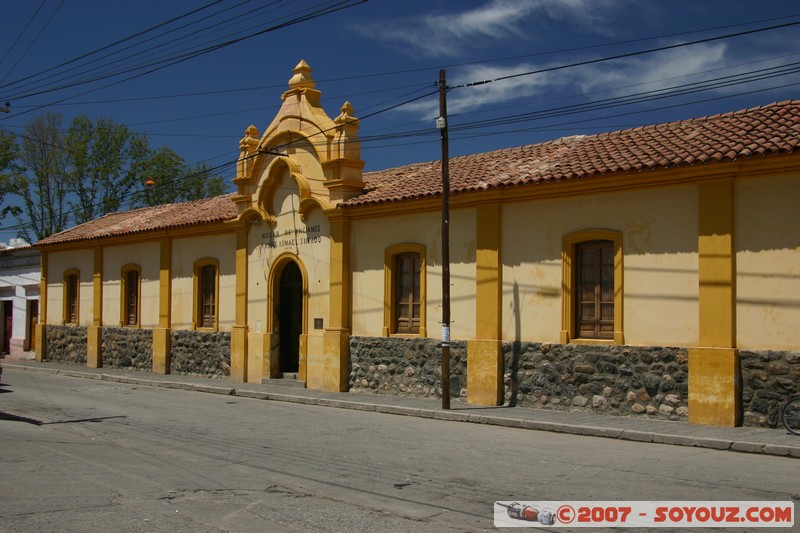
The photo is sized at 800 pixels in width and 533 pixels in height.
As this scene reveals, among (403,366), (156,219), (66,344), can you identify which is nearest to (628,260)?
(403,366)

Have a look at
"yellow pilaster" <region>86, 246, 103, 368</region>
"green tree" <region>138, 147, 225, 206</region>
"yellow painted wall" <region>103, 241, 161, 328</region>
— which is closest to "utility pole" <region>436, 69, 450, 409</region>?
"yellow painted wall" <region>103, 241, 161, 328</region>

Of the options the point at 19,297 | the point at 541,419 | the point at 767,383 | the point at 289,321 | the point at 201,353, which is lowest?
the point at 541,419

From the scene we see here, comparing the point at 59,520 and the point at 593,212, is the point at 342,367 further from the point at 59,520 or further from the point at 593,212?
the point at 59,520

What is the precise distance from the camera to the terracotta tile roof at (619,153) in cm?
1360

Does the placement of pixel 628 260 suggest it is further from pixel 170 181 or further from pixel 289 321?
pixel 170 181

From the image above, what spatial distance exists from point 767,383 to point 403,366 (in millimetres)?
8055

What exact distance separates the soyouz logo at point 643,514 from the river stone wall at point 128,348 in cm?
2133

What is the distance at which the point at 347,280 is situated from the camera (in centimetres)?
2009

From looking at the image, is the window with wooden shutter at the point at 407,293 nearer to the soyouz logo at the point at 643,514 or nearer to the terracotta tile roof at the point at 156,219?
the terracotta tile roof at the point at 156,219

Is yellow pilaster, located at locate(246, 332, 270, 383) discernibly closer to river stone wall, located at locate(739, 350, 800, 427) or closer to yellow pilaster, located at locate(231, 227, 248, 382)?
yellow pilaster, located at locate(231, 227, 248, 382)

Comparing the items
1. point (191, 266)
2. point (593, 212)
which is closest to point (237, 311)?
point (191, 266)

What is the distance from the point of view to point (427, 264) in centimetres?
1833

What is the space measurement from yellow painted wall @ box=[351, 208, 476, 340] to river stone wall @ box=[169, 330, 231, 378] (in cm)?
573

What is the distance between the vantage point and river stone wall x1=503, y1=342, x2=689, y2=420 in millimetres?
14000
